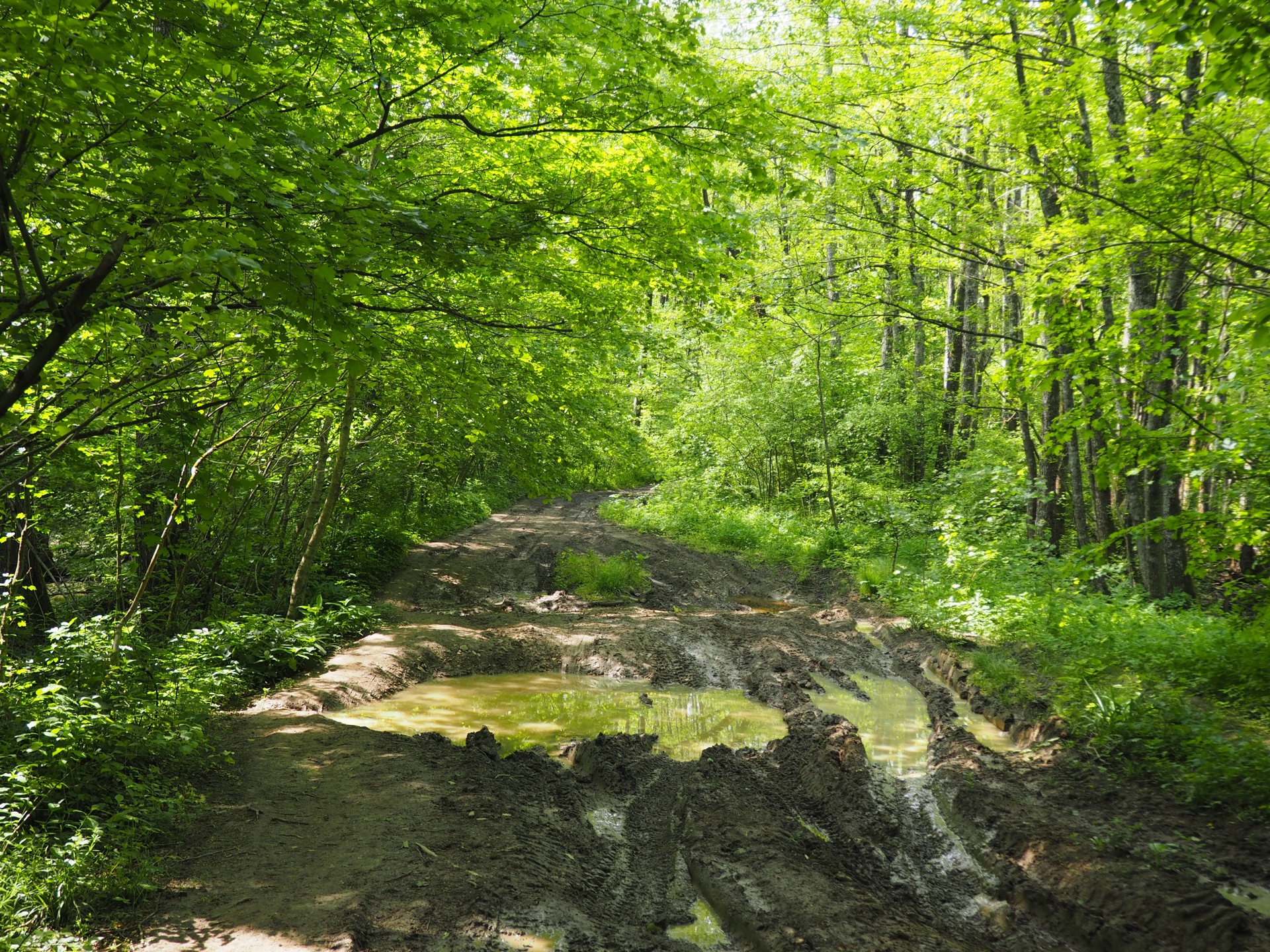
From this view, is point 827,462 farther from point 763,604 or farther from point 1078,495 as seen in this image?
point 1078,495

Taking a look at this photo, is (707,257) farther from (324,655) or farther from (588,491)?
(588,491)

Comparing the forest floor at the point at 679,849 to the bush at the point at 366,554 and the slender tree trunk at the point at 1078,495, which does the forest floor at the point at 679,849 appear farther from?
the slender tree trunk at the point at 1078,495

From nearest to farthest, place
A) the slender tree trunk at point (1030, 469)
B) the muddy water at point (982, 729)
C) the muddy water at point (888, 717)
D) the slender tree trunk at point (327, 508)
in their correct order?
1. the muddy water at point (888, 717)
2. the muddy water at point (982, 729)
3. the slender tree trunk at point (327, 508)
4. the slender tree trunk at point (1030, 469)

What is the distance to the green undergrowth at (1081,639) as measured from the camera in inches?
215

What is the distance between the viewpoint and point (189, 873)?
13.2 feet

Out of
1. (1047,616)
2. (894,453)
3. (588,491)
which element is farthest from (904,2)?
(588,491)

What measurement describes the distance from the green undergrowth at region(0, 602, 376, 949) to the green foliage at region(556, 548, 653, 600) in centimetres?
736

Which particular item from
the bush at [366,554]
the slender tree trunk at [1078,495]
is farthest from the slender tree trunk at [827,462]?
the bush at [366,554]

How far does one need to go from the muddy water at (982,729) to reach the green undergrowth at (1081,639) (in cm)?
33

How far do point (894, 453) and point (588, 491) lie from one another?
1731 cm

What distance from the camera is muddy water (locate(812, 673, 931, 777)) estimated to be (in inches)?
266

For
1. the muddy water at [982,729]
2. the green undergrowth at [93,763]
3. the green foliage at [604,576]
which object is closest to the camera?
the green undergrowth at [93,763]

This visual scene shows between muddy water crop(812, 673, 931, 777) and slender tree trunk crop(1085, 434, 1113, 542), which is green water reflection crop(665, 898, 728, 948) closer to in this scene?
muddy water crop(812, 673, 931, 777)

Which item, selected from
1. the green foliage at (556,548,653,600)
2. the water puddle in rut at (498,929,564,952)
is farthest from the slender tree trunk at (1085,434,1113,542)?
the water puddle in rut at (498,929,564,952)
